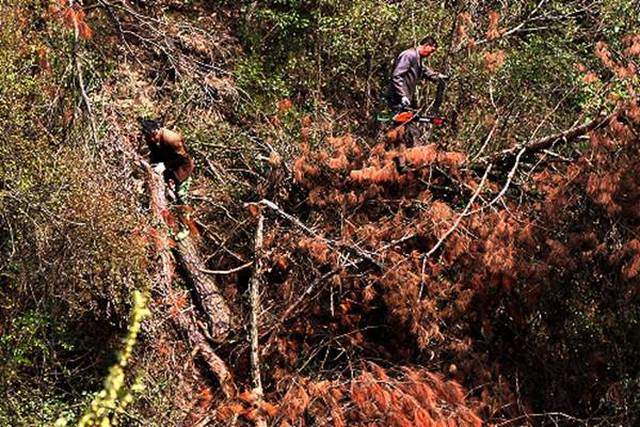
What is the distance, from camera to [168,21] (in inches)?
386

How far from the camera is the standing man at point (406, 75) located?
7621 mm

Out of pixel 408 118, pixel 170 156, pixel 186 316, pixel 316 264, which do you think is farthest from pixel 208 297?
pixel 408 118

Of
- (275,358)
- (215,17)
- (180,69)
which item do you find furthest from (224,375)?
(215,17)

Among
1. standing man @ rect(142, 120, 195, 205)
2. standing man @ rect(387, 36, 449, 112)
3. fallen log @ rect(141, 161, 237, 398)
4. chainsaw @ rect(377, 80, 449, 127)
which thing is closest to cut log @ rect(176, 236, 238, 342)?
fallen log @ rect(141, 161, 237, 398)

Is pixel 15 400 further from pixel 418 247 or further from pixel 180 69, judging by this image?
pixel 180 69

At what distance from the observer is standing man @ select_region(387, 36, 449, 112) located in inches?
300

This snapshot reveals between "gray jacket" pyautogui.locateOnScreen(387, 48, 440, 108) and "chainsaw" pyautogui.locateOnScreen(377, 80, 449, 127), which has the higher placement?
"gray jacket" pyautogui.locateOnScreen(387, 48, 440, 108)

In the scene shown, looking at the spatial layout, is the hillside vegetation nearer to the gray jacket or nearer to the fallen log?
the fallen log

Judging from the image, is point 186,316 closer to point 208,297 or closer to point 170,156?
point 208,297

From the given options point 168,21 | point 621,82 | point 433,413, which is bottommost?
point 433,413

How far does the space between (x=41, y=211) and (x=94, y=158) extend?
68 centimetres

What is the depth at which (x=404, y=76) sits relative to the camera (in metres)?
7.66

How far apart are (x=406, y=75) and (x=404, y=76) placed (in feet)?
0.10

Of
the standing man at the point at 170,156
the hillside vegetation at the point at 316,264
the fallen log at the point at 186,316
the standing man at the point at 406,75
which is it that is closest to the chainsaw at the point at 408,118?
the standing man at the point at 406,75
